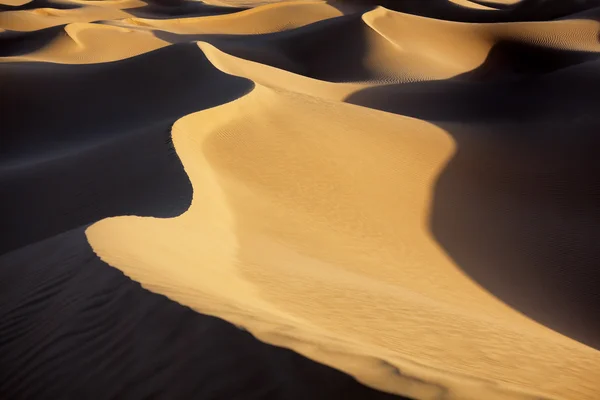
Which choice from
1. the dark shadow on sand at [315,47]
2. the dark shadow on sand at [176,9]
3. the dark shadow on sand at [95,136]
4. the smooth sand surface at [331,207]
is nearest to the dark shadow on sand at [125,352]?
the smooth sand surface at [331,207]

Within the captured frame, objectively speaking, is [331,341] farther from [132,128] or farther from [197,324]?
[132,128]

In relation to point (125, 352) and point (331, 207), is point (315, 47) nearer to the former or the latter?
point (331, 207)

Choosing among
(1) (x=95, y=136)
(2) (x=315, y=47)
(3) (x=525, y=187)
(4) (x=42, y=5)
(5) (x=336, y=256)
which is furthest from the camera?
(4) (x=42, y=5)

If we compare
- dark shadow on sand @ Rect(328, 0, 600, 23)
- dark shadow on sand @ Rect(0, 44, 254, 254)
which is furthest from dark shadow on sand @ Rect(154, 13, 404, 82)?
dark shadow on sand @ Rect(328, 0, 600, 23)

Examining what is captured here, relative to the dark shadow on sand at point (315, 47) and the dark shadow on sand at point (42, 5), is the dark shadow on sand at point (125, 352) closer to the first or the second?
the dark shadow on sand at point (315, 47)

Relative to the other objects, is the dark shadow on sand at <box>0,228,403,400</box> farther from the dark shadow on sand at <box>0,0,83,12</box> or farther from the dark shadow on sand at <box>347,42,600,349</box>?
the dark shadow on sand at <box>0,0,83,12</box>

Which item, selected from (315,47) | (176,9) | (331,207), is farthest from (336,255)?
(176,9)
